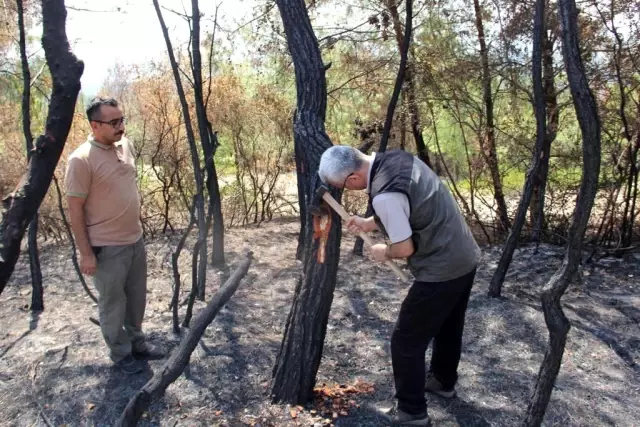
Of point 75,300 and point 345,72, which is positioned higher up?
point 345,72

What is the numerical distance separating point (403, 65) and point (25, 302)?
14.7 ft

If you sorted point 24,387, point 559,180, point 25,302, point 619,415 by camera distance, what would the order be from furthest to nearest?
point 559,180
point 25,302
point 24,387
point 619,415

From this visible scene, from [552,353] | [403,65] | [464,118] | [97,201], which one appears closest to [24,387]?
[97,201]

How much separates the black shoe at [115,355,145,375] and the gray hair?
1.98m

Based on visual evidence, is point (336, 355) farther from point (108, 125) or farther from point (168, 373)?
point (108, 125)

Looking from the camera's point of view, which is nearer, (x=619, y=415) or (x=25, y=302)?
(x=619, y=415)

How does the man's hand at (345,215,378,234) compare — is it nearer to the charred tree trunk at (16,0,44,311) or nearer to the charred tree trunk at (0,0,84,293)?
the charred tree trunk at (0,0,84,293)

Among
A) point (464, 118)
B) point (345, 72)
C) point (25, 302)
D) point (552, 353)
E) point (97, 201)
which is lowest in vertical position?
point (25, 302)

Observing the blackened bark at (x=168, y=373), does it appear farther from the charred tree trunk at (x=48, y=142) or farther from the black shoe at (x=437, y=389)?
the black shoe at (x=437, y=389)

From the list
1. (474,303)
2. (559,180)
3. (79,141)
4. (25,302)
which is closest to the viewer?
(474,303)

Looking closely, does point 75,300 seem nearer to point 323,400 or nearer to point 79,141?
point 323,400

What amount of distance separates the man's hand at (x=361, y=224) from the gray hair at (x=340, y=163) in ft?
0.93

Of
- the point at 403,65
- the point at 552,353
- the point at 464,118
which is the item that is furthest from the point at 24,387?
the point at 464,118

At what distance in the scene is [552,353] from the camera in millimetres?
2445
